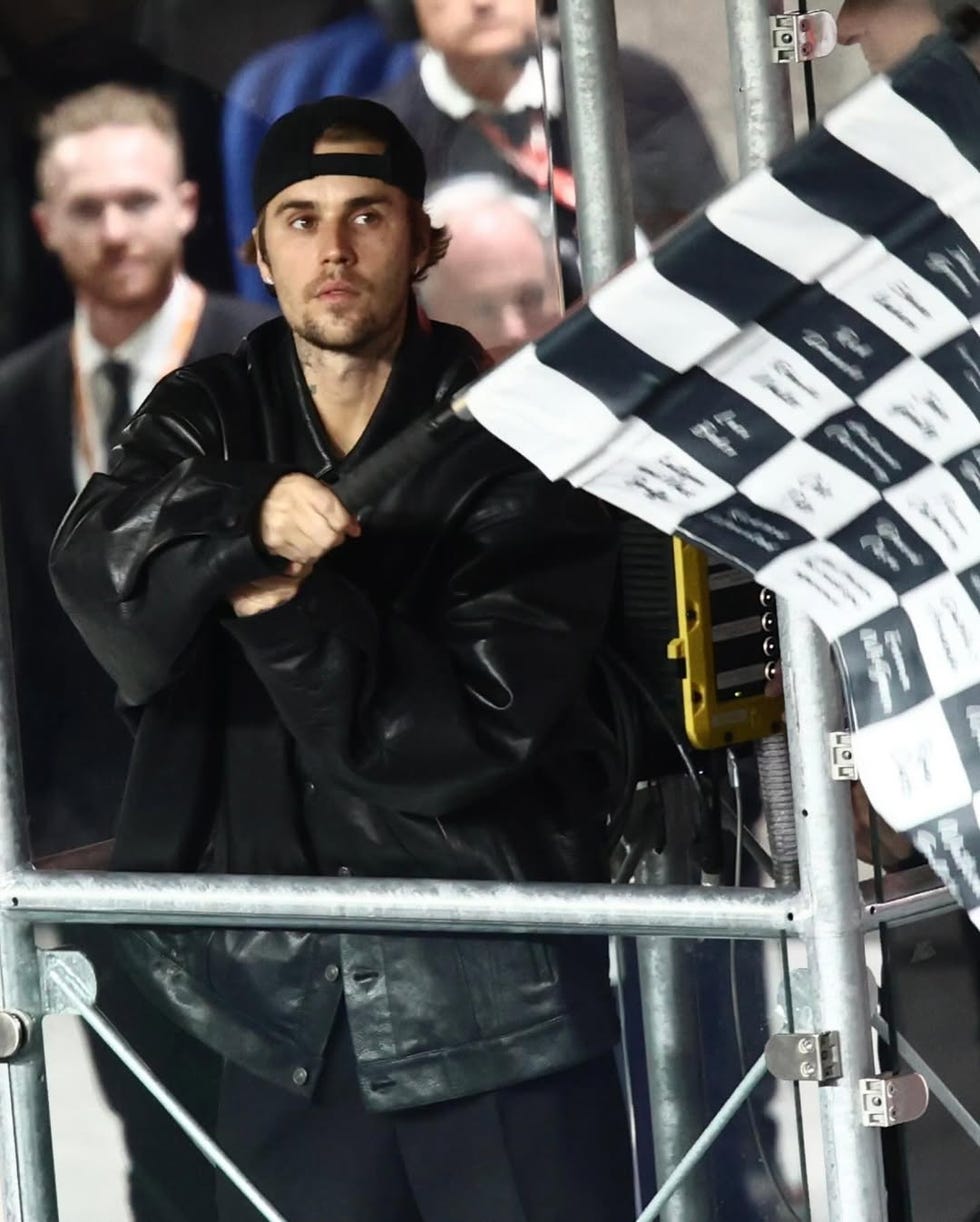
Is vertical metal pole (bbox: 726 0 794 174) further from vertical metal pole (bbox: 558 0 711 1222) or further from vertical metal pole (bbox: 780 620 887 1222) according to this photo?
vertical metal pole (bbox: 780 620 887 1222)

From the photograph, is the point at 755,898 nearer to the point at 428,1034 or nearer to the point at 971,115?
the point at 428,1034

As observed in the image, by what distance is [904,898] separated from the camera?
2582 millimetres

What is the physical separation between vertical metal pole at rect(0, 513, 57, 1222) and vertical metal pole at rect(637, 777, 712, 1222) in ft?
2.71

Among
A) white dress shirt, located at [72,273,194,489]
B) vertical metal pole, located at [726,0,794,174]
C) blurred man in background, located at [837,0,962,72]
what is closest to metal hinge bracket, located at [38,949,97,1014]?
white dress shirt, located at [72,273,194,489]

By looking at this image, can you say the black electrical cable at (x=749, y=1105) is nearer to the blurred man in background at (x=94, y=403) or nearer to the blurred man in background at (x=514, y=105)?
the blurred man in background at (x=94, y=403)

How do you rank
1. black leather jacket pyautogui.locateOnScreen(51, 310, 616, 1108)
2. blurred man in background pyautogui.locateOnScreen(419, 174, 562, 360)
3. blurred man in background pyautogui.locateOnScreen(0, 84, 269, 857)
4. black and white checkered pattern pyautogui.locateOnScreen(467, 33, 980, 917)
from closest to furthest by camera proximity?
black and white checkered pattern pyautogui.locateOnScreen(467, 33, 980, 917)
black leather jacket pyautogui.locateOnScreen(51, 310, 616, 1108)
blurred man in background pyautogui.locateOnScreen(419, 174, 562, 360)
blurred man in background pyautogui.locateOnScreen(0, 84, 269, 857)

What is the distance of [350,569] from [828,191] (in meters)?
0.97

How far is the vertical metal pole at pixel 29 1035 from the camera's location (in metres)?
2.96

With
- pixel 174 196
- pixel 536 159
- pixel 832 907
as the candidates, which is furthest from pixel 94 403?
pixel 832 907

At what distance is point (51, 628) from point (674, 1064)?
1044 millimetres

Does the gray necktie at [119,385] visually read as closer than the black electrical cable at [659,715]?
No

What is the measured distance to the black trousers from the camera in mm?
2717

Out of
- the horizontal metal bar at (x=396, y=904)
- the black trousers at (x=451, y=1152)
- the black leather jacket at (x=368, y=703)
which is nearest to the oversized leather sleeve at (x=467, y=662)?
the black leather jacket at (x=368, y=703)

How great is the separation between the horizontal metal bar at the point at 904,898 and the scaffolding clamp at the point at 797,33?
925mm
